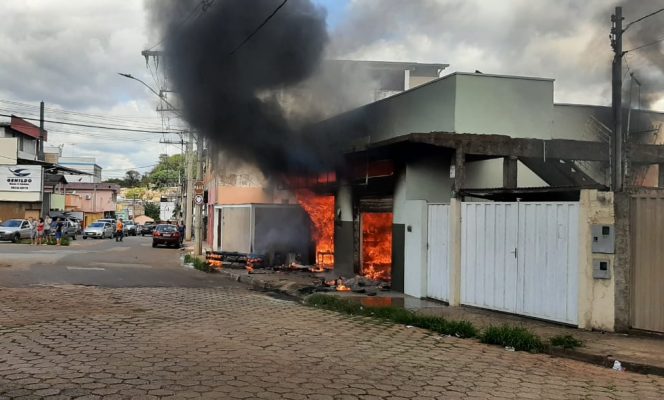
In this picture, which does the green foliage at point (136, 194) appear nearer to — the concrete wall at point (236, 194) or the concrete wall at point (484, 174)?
the concrete wall at point (236, 194)

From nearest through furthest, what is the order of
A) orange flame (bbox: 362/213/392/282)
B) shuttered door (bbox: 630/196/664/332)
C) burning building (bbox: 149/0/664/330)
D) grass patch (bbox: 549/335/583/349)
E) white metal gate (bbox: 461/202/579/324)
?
grass patch (bbox: 549/335/583/349)
shuttered door (bbox: 630/196/664/332)
white metal gate (bbox: 461/202/579/324)
burning building (bbox: 149/0/664/330)
orange flame (bbox: 362/213/392/282)

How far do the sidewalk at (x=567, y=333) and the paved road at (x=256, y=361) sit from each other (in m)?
0.22

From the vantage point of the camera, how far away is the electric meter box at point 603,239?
7516 mm

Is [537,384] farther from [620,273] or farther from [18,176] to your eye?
[18,176]

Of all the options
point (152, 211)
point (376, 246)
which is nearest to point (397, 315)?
point (376, 246)

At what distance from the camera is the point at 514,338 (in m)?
6.93

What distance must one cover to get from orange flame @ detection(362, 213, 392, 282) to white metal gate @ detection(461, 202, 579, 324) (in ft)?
12.8

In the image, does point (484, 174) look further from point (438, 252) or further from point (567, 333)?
point (567, 333)

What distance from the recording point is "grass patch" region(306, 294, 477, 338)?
7.62 metres

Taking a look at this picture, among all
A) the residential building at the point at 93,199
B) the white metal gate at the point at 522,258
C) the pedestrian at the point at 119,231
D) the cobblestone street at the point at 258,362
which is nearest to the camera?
the cobblestone street at the point at 258,362

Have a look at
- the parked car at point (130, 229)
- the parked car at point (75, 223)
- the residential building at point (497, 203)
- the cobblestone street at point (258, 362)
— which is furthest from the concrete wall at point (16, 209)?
the cobblestone street at point (258, 362)

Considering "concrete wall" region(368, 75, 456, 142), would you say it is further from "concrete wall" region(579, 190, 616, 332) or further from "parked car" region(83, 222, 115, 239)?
"parked car" region(83, 222, 115, 239)

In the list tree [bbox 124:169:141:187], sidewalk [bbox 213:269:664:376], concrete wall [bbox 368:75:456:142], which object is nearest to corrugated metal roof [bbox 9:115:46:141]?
concrete wall [bbox 368:75:456:142]

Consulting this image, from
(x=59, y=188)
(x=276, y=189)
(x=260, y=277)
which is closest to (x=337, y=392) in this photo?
(x=260, y=277)
